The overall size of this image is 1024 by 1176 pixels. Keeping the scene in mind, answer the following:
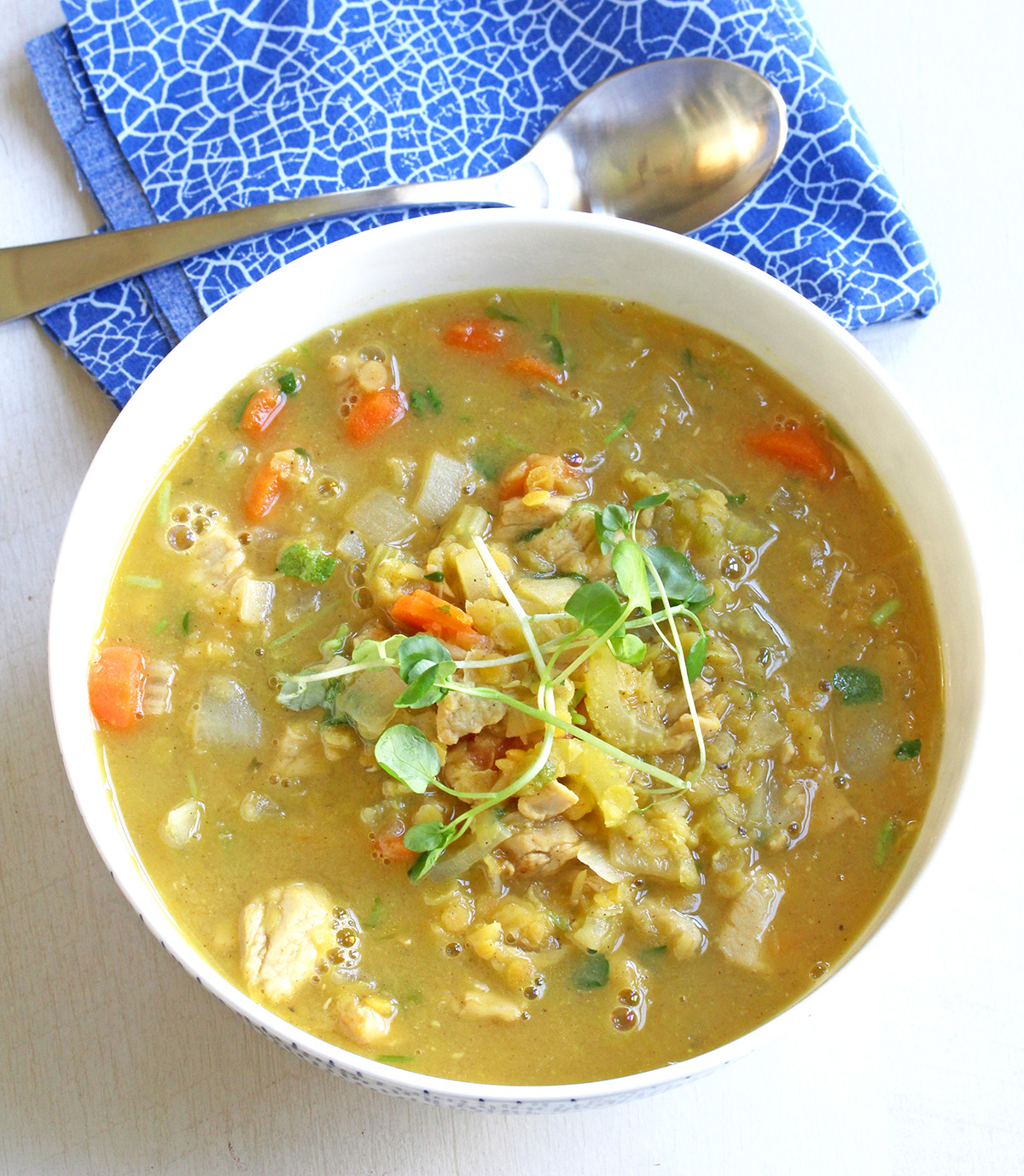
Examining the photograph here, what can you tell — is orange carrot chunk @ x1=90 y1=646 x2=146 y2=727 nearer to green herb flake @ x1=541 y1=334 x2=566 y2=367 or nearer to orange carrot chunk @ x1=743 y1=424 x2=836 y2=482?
green herb flake @ x1=541 y1=334 x2=566 y2=367

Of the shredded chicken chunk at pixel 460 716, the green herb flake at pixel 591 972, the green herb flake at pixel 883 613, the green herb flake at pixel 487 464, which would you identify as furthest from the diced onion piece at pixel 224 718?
the green herb flake at pixel 883 613

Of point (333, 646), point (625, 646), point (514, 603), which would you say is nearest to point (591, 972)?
point (625, 646)

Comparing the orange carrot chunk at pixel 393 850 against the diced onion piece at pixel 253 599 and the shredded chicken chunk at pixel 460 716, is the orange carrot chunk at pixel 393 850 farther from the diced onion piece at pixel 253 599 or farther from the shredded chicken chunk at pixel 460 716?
the diced onion piece at pixel 253 599

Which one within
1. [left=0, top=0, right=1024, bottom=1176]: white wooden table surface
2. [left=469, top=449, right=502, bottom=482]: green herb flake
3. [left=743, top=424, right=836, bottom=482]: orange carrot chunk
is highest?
[left=743, top=424, right=836, bottom=482]: orange carrot chunk

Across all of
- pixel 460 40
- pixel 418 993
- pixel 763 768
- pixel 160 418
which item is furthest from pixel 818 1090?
pixel 460 40

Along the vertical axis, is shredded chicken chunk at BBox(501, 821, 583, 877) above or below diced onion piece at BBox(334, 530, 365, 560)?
below

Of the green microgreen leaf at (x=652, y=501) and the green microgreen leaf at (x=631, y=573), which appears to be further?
the green microgreen leaf at (x=652, y=501)

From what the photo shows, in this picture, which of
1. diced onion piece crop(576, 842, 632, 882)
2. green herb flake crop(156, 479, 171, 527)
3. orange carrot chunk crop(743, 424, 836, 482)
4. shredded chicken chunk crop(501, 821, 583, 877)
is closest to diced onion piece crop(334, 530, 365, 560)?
green herb flake crop(156, 479, 171, 527)
